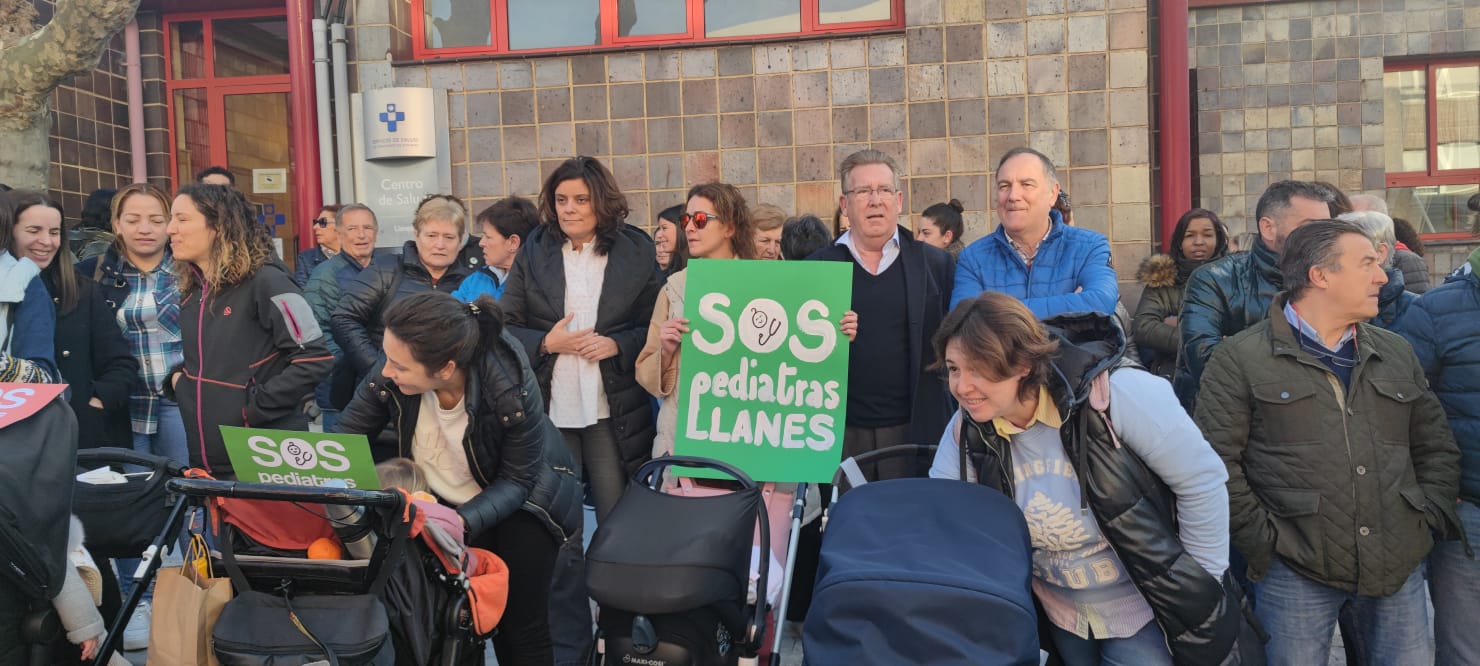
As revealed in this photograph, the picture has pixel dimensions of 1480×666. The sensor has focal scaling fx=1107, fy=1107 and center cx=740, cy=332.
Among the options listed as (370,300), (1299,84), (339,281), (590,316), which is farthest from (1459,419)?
(1299,84)

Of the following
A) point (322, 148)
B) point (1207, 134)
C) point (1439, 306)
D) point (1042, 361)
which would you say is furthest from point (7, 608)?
point (1207, 134)

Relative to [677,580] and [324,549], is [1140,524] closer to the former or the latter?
[677,580]

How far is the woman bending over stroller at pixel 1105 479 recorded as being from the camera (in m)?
2.88

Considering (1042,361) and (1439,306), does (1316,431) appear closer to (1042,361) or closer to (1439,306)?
(1439,306)

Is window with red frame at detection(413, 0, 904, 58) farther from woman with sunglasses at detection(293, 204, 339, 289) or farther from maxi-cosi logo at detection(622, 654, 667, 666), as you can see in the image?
maxi-cosi logo at detection(622, 654, 667, 666)

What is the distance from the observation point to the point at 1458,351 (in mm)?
3490

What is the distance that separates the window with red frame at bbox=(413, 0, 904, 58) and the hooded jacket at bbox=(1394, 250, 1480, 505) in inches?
207

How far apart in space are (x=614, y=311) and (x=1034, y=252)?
1.73 m

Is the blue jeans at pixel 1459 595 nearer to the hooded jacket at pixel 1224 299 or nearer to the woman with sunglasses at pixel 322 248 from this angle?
the hooded jacket at pixel 1224 299

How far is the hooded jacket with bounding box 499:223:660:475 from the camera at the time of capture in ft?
15.2

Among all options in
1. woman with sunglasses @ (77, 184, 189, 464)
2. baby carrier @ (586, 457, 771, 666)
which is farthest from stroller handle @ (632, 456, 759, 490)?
woman with sunglasses @ (77, 184, 189, 464)

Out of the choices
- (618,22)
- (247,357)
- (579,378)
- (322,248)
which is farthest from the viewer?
(618,22)

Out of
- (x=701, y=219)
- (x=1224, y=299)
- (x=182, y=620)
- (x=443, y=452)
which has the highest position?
(x=701, y=219)

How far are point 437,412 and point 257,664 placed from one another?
1.01m
